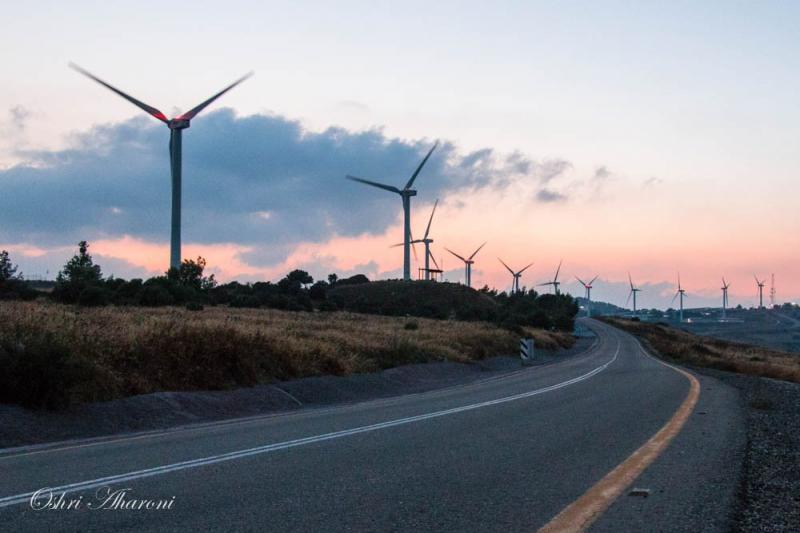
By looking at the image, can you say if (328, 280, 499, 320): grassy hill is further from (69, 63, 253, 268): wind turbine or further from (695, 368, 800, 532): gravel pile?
(695, 368, 800, 532): gravel pile

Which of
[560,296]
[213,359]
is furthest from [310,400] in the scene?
[560,296]

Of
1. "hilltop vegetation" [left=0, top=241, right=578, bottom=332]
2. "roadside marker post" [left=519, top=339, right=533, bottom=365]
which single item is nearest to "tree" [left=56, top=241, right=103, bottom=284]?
"hilltop vegetation" [left=0, top=241, right=578, bottom=332]

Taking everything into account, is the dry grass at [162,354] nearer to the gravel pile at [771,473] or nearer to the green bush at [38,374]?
the green bush at [38,374]

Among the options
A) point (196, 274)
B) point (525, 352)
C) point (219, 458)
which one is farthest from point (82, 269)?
point (219, 458)

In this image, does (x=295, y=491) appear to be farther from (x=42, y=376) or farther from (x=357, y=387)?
(x=357, y=387)

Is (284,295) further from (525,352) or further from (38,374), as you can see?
(38,374)

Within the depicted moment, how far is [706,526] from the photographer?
23.5 ft

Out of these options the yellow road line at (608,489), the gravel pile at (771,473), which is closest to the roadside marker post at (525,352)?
the gravel pile at (771,473)

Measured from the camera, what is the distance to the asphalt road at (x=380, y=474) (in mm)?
7145

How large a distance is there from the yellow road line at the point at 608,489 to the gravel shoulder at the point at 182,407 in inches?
335

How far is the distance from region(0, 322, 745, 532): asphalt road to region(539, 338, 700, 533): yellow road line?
105 millimetres

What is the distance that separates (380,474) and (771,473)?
189 inches

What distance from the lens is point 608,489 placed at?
8641 millimetres

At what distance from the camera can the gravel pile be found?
762cm
